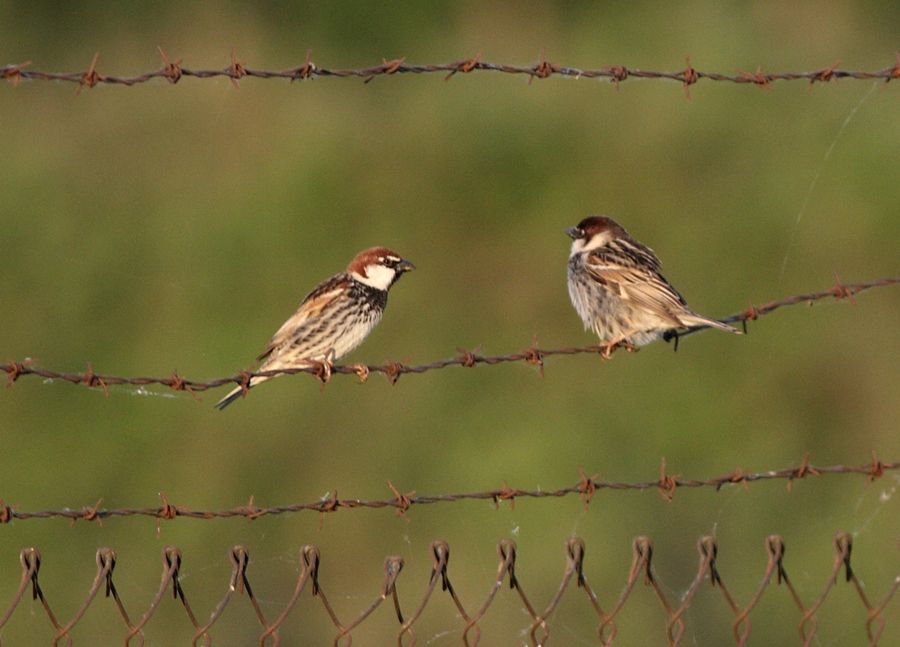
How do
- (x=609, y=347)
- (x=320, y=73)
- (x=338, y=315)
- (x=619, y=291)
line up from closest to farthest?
(x=320, y=73), (x=609, y=347), (x=619, y=291), (x=338, y=315)

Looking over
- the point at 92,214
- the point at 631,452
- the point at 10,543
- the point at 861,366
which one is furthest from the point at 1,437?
the point at 861,366

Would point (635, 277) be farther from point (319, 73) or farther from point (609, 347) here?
point (319, 73)

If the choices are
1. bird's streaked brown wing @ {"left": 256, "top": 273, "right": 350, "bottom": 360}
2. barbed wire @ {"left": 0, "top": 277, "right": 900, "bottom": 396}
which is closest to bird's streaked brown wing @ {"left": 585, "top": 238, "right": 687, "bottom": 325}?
barbed wire @ {"left": 0, "top": 277, "right": 900, "bottom": 396}

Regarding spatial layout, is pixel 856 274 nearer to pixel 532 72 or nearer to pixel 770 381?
pixel 770 381

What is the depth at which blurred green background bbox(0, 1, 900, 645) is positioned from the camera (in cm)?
868

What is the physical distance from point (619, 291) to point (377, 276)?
1211 millimetres

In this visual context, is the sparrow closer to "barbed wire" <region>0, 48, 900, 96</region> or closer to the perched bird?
the perched bird

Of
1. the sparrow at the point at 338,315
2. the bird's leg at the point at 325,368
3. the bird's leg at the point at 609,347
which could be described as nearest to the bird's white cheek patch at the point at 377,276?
the sparrow at the point at 338,315

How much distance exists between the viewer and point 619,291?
7445mm

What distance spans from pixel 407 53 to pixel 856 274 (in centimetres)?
478

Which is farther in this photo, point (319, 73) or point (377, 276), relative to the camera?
point (377, 276)

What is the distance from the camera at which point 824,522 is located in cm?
890

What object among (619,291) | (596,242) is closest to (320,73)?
(619,291)

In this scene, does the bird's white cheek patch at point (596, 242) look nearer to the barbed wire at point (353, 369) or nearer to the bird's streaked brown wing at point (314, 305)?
the bird's streaked brown wing at point (314, 305)
